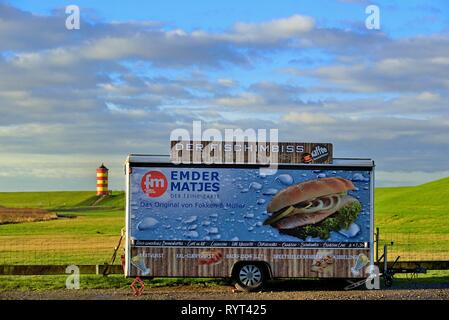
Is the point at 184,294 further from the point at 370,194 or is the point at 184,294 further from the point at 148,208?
the point at 370,194

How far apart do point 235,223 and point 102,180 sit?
3585 inches

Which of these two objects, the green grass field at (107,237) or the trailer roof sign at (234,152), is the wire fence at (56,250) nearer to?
the green grass field at (107,237)

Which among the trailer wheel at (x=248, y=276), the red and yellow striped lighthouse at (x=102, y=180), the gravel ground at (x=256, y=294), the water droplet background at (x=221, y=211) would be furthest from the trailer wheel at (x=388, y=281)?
the red and yellow striped lighthouse at (x=102, y=180)

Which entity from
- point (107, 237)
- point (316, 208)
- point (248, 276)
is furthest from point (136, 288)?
point (107, 237)

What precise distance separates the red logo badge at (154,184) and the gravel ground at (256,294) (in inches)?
97.2

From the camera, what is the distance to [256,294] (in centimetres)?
1786

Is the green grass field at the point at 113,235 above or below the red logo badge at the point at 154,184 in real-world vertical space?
below

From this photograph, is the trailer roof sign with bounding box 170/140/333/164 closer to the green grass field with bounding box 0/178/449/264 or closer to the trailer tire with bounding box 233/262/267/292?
the trailer tire with bounding box 233/262/267/292

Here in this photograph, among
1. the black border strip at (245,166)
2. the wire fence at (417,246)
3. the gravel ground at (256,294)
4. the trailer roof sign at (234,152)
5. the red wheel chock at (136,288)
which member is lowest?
the wire fence at (417,246)

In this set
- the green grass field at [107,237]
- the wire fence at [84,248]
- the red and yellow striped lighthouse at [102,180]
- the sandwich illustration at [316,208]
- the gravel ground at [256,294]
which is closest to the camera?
the gravel ground at [256,294]

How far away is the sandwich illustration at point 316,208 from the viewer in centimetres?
1827

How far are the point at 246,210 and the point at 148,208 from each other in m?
2.38

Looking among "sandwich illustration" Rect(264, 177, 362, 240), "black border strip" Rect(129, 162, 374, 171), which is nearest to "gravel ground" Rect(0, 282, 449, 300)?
"sandwich illustration" Rect(264, 177, 362, 240)

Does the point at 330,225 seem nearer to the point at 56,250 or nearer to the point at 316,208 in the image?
the point at 316,208
